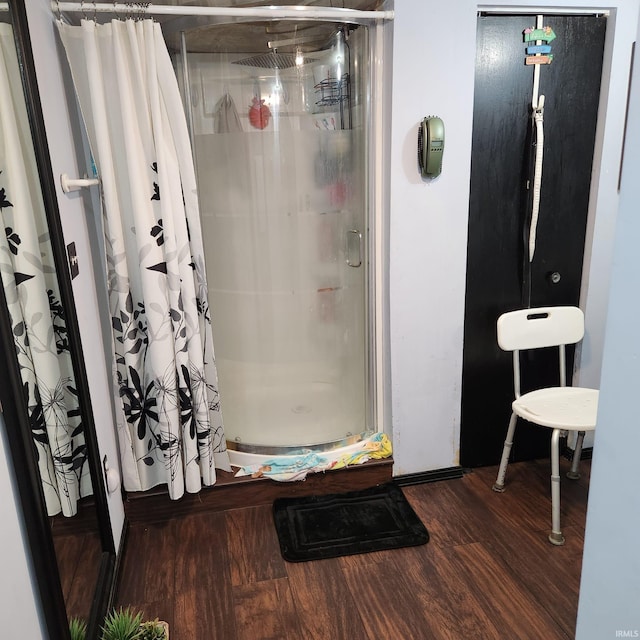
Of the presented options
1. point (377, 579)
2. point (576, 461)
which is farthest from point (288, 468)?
point (576, 461)

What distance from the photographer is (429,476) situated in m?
2.55

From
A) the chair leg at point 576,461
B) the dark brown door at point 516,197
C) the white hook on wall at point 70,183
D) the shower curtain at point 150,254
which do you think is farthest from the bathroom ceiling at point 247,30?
the chair leg at point 576,461

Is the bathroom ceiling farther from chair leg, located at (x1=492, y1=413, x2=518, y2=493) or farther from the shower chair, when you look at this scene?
chair leg, located at (x1=492, y1=413, x2=518, y2=493)

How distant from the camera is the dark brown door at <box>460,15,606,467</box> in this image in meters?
2.23

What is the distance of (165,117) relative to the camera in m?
1.95

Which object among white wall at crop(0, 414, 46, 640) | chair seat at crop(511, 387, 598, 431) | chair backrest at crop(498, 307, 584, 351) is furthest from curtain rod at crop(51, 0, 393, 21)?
chair seat at crop(511, 387, 598, 431)

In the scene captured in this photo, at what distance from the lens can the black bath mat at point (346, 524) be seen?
212 centimetres

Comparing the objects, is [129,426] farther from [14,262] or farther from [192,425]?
[14,262]

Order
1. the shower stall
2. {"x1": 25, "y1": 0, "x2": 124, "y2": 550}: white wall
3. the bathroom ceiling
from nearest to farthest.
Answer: {"x1": 25, "y1": 0, "x2": 124, "y2": 550}: white wall
the bathroom ceiling
the shower stall

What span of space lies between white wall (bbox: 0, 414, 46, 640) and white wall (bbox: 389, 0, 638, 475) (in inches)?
63.5

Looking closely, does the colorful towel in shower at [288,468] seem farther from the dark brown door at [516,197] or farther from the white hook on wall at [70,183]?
the white hook on wall at [70,183]

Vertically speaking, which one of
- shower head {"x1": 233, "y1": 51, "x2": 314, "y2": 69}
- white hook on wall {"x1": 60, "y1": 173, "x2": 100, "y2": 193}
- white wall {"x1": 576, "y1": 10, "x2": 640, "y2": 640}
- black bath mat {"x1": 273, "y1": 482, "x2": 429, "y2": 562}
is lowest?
black bath mat {"x1": 273, "y1": 482, "x2": 429, "y2": 562}

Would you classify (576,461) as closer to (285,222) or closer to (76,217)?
(285,222)

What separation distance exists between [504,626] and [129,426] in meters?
1.50
